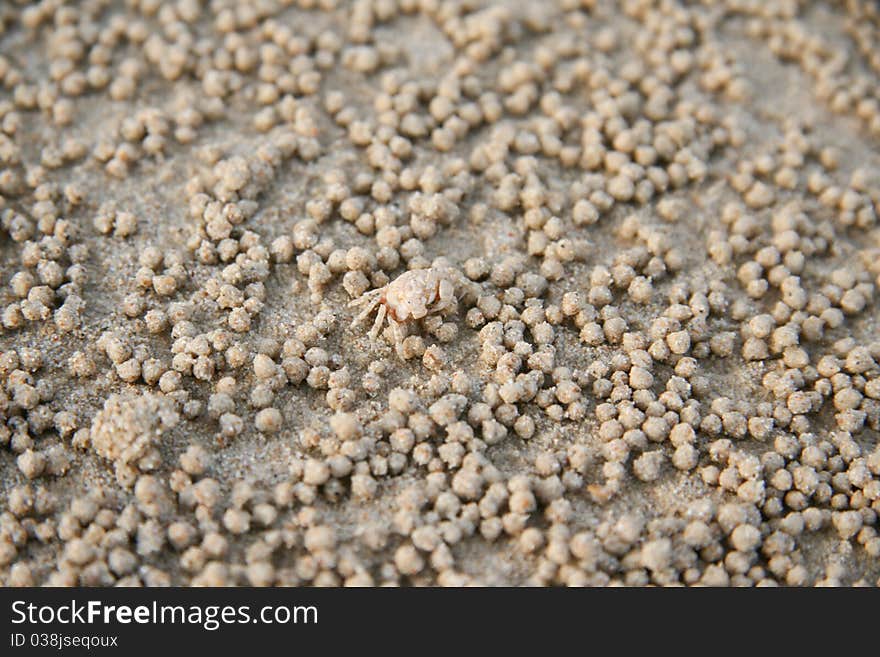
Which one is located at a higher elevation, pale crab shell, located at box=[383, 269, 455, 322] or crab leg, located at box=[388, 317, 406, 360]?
pale crab shell, located at box=[383, 269, 455, 322]

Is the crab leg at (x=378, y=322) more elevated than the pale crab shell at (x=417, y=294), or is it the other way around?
the pale crab shell at (x=417, y=294)

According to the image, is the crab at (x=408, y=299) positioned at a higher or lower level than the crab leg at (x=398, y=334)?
higher

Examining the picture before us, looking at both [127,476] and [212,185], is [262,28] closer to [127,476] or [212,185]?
[212,185]

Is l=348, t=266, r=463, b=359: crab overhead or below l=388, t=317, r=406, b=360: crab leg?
overhead

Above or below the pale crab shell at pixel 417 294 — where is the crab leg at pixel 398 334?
below

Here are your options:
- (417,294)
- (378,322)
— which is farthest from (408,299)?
(378,322)

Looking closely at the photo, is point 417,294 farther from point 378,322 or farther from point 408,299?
point 378,322

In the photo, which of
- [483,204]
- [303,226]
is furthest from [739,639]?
[303,226]

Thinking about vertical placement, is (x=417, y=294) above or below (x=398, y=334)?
above
